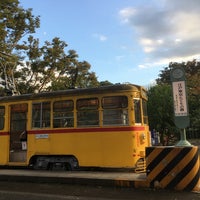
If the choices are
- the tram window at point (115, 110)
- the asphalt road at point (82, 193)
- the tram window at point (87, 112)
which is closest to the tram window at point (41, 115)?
the tram window at point (87, 112)

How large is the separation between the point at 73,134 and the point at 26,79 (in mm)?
20800

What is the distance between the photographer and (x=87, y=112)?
416 inches

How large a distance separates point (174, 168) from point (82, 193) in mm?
2115

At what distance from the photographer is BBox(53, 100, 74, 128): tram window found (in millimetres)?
10750

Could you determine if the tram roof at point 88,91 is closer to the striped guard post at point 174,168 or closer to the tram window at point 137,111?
the tram window at point 137,111

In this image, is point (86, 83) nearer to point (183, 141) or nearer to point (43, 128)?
point (43, 128)

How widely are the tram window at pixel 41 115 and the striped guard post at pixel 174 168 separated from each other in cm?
450

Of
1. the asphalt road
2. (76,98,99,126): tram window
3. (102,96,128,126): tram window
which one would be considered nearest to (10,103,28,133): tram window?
(76,98,99,126): tram window

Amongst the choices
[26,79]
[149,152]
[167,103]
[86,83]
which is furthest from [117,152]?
[86,83]

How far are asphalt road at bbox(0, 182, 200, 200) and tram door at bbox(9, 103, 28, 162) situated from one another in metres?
3.21

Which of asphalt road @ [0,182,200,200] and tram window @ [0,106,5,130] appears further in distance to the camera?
tram window @ [0,106,5,130]

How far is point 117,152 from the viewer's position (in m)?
9.97

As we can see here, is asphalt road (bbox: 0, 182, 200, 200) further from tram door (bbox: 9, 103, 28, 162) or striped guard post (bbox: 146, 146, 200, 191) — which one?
tram door (bbox: 9, 103, 28, 162)

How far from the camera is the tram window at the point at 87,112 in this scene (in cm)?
1042
